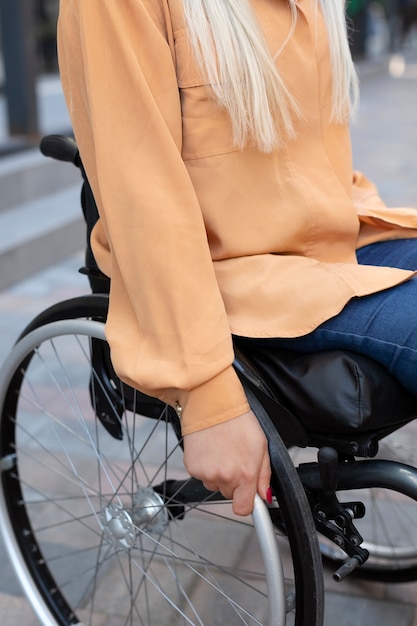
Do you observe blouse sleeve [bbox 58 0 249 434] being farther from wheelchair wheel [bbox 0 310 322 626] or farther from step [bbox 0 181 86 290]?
step [bbox 0 181 86 290]

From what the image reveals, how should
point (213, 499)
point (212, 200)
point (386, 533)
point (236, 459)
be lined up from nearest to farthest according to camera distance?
1. point (236, 459)
2. point (212, 200)
3. point (213, 499)
4. point (386, 533)

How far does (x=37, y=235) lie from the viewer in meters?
3.91

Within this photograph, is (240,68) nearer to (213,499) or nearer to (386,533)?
(213,499)

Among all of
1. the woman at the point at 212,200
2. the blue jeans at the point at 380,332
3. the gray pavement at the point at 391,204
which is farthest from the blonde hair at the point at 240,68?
the gray pavement at the point at 391,204

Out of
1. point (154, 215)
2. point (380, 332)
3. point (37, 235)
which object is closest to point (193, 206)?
point (154, 215)

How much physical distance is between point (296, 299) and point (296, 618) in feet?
1.46

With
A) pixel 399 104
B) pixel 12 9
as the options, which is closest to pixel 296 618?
pixel 12 9

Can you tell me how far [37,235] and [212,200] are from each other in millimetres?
2814

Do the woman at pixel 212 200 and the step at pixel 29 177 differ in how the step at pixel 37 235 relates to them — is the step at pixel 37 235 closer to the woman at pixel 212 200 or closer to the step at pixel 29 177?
the step at pixel 29 177

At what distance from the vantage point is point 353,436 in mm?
1180

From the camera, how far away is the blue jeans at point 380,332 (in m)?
1.14

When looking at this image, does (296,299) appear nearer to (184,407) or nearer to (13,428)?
(184,407)

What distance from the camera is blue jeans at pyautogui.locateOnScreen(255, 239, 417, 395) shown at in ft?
3.74

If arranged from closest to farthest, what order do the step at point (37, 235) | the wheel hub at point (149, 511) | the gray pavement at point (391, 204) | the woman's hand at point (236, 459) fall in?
1. the woman's hand at point (236, 459)
2. the wheel hub at point (149, 511)
3. the gray pavement at point (391, 204)
4. the step at point (37, 235)
